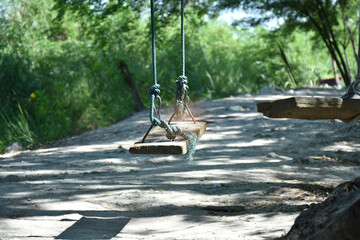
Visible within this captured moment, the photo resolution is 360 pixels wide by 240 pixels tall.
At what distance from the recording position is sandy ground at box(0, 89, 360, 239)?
3.44 meters

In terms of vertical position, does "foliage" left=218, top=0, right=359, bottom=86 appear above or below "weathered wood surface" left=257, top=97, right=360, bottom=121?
above

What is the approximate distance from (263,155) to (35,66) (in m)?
7.20

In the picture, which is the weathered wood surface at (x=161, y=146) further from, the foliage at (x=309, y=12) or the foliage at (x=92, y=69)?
the foliage at (x=309, y=12)

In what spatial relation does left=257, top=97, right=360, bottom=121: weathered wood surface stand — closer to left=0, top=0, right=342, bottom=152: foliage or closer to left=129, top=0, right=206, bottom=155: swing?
left=129, top=0, right=206, bottom=155: swing

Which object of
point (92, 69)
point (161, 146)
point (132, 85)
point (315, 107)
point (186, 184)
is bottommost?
point (186, 184)

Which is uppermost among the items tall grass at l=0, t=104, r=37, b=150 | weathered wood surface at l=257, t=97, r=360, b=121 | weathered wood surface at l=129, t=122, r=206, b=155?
A: weathered wood surface at l=257, t=97, r=360, b=121

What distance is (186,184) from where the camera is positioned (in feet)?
15.6

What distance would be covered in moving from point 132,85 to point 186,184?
278 inches

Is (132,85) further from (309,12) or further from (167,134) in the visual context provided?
(167,134)

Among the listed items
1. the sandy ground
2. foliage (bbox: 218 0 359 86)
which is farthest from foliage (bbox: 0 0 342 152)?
Answer: the sandy ground

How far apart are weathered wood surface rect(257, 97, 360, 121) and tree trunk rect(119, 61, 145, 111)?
8.01 metres

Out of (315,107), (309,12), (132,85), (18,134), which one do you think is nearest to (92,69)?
(132,85)

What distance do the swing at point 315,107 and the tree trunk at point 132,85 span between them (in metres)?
8.00

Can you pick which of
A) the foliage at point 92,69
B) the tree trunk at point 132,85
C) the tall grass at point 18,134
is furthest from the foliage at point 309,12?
the tall grass at point 18,134
